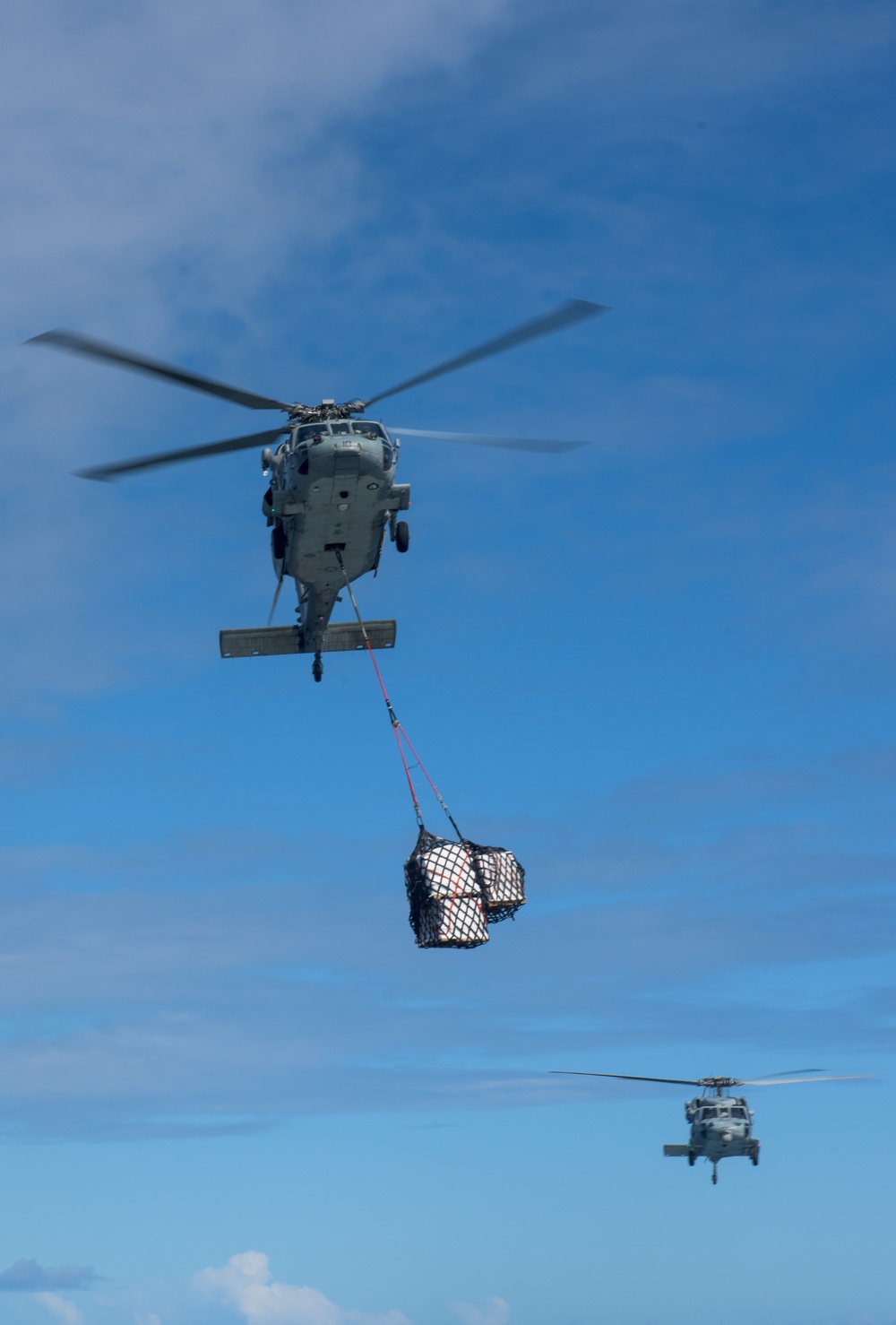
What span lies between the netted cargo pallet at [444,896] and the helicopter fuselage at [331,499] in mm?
9753

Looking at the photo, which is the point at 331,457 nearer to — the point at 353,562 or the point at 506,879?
the point at 353,562

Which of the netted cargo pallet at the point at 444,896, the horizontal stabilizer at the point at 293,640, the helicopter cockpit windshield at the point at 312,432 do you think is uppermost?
the helicopter cockpit windshield at the point at 312,432

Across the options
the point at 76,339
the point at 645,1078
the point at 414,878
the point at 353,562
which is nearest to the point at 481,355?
the point at 353,562

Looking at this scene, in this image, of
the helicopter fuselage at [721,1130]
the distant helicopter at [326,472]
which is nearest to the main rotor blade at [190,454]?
the distant helicopter at [326,472]

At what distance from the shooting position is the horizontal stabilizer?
5831cm

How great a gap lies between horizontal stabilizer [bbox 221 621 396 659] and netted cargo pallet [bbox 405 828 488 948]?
10.8 m

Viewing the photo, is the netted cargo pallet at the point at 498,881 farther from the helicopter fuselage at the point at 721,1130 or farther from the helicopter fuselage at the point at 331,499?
the helicopter fuselage at the point at 721,1130

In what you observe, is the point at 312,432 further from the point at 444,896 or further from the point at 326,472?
the point at 444,896

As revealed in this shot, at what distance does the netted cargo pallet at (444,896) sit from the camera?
49.4 m

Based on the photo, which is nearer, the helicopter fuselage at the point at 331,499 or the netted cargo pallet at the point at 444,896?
the netted cargo pallet at the point at 444,896

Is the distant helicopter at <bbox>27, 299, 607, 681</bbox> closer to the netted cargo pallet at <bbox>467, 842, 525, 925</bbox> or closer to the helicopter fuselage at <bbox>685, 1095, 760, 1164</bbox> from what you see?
the netted cargo pallet at <bbox>467, 842, 525, 925</bbox>

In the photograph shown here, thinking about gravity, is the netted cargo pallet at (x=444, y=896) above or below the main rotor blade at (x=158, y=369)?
below

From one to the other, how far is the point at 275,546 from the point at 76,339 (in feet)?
32.3

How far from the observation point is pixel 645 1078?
274ft
